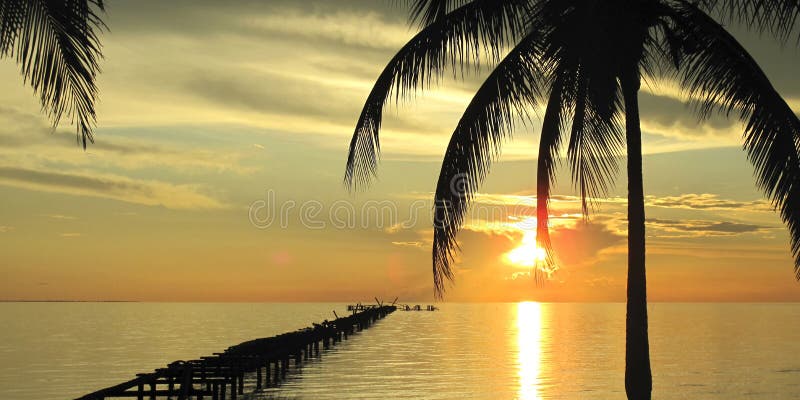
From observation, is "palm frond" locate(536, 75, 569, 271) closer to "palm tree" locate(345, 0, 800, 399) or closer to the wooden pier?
"palm tree" locate(345, 0, 800, 399)

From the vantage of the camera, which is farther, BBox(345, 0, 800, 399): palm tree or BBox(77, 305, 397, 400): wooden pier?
BBox(77, 305, 397, 400): wooden pier

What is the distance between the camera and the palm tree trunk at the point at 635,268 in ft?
42.9

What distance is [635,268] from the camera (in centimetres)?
1313

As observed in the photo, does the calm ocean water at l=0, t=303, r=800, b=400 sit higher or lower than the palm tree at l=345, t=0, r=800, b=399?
lower

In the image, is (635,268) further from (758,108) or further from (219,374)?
(219,374)

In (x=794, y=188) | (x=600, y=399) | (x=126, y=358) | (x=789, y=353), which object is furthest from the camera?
(x=789, y=353)

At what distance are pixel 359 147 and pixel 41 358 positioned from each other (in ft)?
196

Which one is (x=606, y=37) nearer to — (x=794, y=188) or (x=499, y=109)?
(x=499, y=109)

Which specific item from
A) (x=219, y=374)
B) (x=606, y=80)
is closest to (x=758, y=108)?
(x=606, y=80)

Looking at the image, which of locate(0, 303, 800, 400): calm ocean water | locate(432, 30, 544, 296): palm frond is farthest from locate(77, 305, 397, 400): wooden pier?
locate(432, 30, 544, 296): palm frond

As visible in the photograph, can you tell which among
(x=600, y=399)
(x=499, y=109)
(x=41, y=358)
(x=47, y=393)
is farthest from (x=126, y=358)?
(x=499, y=109)

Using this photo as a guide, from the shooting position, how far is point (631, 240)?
13.2m

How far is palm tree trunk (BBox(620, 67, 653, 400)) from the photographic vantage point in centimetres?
1306

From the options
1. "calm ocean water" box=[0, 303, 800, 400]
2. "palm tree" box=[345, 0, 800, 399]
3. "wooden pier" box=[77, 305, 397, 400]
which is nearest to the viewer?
"palm tree" box=[345, 0, 800, 399]
